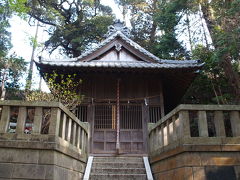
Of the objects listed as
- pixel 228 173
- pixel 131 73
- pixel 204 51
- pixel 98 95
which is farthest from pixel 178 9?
pixel 228 173

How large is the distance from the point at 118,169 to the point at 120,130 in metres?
3.05

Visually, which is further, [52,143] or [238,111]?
[238,111]

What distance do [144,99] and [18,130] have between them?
684 centimetres

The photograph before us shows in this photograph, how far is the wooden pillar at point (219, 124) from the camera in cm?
543

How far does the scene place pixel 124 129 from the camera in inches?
414

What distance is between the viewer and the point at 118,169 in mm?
7516

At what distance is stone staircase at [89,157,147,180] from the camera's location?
713cm

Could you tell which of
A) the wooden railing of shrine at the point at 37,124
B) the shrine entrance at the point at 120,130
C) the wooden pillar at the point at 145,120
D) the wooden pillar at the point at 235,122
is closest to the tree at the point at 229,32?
the wooden pillar at the point at 145,120

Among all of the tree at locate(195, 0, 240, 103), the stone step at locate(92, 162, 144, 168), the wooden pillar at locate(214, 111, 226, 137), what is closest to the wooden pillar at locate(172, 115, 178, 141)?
the wooden pillar at locate(214, 111, 226, 137)

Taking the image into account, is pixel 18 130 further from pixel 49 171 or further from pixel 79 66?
pixel 79 66

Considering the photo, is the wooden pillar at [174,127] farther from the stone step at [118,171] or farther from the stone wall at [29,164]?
the stone wall at [29,164]

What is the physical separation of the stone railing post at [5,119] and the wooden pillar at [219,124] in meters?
5.08

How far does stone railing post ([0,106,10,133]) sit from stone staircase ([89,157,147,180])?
324cm

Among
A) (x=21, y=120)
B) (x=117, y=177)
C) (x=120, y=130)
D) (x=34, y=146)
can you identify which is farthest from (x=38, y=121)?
(x=120, y=130)
